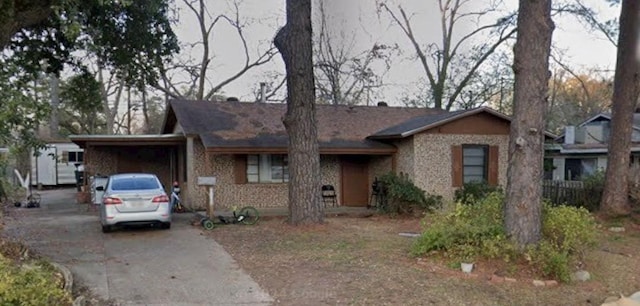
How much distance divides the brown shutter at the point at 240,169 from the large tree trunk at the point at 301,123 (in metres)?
4.93

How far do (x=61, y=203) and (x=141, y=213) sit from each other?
966 centimetres

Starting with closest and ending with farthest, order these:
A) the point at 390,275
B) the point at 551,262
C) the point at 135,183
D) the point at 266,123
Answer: the point at 551,262 → the point at 390,275 → the point at 135,183 → the point at 266,123

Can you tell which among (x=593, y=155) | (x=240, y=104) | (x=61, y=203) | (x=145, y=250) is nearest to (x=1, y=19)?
(x=145, y=250)

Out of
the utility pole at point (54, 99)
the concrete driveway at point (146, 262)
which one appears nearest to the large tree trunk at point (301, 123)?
the concrete driveway at point (146, 262)

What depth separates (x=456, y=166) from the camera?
52.9 ft

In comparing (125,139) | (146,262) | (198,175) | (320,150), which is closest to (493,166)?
(320,150)

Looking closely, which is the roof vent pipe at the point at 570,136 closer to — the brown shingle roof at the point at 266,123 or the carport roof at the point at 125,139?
the brown shingle roof at the point at 266,123

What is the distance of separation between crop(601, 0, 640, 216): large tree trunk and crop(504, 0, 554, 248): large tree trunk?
283 inches

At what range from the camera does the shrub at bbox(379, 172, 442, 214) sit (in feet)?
47.8

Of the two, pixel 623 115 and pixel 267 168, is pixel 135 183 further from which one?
pixel 623 115

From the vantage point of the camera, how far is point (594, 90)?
3991 centimetres

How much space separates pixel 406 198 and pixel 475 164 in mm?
3549

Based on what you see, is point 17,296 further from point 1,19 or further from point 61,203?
point 61,203

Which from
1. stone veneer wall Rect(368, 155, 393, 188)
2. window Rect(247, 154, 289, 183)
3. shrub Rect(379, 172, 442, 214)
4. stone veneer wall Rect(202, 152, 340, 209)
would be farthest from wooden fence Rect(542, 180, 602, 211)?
stone veneer wall Rect(202, 152, 340, 209)
